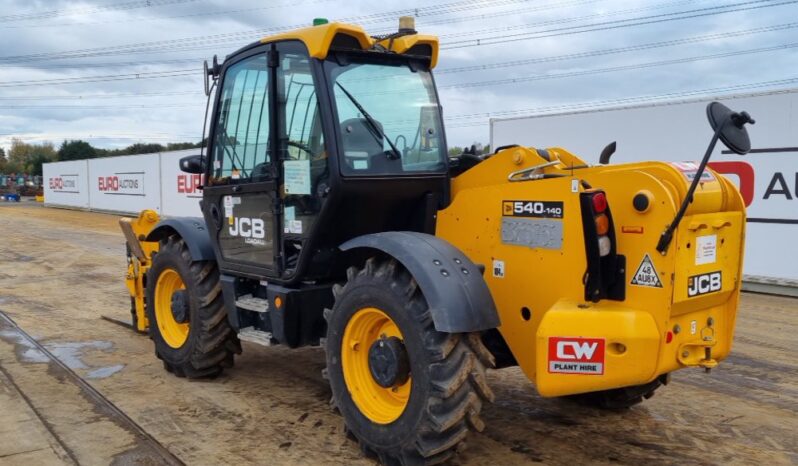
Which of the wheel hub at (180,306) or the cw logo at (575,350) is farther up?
the cw logo at (575,350)

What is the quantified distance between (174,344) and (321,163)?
7.79 ft

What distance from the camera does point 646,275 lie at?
3.34 metres

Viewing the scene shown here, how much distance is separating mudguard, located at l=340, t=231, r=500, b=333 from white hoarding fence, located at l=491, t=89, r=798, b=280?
7.63m

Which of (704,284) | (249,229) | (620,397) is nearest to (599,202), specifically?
(704,284)

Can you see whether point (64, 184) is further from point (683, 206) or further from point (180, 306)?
point (683, 206)

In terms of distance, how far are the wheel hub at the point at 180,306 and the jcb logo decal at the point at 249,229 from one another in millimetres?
765

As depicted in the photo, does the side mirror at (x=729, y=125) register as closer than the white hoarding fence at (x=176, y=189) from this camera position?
Yes

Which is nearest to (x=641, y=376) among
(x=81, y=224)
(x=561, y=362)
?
(x=561, y=362)

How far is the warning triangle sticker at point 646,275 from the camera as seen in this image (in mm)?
3305

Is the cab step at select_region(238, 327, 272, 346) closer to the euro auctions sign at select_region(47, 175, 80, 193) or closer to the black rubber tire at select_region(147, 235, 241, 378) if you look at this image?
the black rubber tire at select_region(147, 235, 241, 378)

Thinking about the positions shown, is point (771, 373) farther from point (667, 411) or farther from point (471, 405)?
point (471, 405)

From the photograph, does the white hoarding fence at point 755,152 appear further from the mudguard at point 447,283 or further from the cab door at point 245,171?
the mudguard at point 447,283

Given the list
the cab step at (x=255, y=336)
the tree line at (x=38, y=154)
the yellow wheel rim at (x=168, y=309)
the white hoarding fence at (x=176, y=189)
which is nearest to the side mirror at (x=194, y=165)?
the yellow wheel rim at (x=168, y=309)

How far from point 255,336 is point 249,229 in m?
0.76
